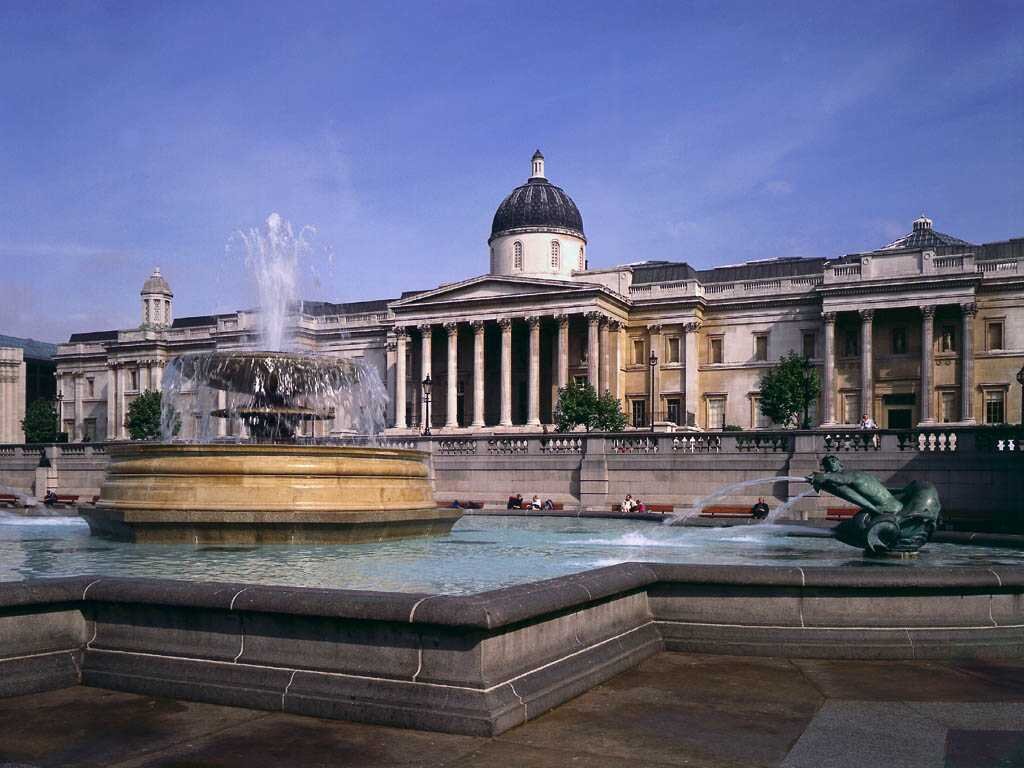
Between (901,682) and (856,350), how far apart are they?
65.3 meters

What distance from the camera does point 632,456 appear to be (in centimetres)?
4009

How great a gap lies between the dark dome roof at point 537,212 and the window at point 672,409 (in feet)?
50.9

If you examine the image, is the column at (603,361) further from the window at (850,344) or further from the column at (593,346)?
the window at (850,344)

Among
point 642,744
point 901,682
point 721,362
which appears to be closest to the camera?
point 642,744

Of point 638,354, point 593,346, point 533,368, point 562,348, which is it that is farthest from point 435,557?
point 638,354

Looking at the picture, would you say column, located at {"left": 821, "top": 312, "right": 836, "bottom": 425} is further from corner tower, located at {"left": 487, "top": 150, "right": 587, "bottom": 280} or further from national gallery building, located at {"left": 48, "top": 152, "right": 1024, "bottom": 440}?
corner tower, located at {"left": 487, "top": 150, "right": 587, "bottom": 280}

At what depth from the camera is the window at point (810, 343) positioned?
7181cm

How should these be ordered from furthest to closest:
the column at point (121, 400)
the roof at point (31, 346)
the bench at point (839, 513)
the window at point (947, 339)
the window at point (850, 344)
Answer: the roof at point (31, 346) < the column at point (121, 400) < the window at point (850, 344) < the window at point (947, 339) < the bench at point (839, 513)

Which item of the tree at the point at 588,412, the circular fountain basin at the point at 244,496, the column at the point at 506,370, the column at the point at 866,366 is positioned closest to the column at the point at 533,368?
the column at the point at 506,370

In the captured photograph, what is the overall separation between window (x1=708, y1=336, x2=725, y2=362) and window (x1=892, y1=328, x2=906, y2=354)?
12.3 meters

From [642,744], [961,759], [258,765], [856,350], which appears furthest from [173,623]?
[856,350]

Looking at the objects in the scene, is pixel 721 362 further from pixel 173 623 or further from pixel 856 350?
pixel 173 623

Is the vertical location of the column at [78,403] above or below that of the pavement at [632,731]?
above

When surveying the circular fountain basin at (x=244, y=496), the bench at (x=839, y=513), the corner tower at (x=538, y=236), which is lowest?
the bench at (x=839, y=513)
